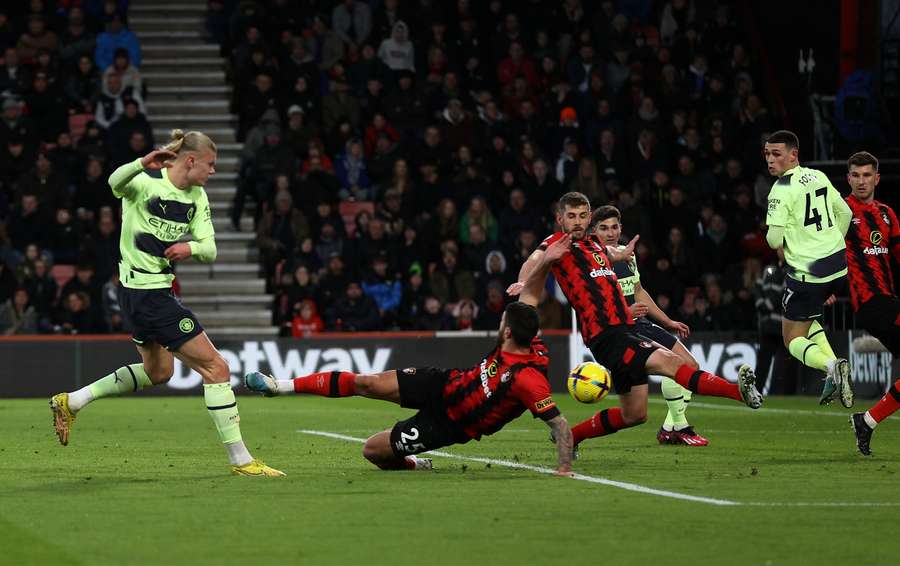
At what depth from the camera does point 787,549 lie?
23.6 feet

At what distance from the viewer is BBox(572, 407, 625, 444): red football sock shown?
11398mm

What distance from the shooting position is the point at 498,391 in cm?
1010

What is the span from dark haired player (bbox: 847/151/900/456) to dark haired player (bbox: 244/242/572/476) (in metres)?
2.88

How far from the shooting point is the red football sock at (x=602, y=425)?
11398 millimetres

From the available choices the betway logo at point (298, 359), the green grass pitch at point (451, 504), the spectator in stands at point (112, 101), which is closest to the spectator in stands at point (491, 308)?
the betway logo at point (298, 359)

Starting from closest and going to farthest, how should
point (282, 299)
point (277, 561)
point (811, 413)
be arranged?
point (277, 561) → point (811, 413) → point (282, 299)

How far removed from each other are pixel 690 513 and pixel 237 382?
14.0 m

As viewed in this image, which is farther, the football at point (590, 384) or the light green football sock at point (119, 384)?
the light green football sock at point (119, 384)

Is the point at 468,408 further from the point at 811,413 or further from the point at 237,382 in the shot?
the point at 237,382

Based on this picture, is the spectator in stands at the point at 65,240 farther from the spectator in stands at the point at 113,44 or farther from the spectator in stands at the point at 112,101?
the spectator in stands at the point at 113,44

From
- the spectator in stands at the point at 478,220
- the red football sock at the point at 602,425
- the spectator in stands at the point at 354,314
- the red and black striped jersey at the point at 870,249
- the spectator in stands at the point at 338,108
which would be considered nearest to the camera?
the red football sock at the point at 602,425


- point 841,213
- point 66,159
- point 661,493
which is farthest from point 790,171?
point 66,159

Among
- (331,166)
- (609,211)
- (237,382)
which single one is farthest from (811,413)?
(331,166)

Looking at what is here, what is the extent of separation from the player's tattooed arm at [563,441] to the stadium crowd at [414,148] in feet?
40.6
